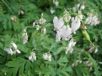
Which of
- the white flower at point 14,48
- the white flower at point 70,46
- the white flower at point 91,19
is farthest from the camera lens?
the white flower at point 91,19

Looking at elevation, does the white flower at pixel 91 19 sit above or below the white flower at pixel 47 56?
above

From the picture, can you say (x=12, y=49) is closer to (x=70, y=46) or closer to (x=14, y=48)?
(x=14, y=48)

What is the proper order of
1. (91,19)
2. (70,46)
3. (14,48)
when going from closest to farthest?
1. (14,48)
2. (70,46)
3. (91,19)

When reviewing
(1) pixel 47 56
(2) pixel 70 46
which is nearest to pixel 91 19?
(2) pixel 70 46

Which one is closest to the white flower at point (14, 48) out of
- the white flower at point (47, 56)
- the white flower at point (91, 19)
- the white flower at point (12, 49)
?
the white flower at point (12, 49)

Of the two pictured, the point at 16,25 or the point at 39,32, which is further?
the point at 16,25

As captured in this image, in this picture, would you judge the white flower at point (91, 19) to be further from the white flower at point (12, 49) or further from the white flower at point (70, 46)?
the white flower at point (12, 49)

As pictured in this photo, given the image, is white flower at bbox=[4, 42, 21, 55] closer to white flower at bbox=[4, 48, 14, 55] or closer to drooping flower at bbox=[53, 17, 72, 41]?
white flower at bbox=[4, 48, 14, 55]

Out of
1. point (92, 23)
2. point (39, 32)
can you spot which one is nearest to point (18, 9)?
point (39, 32)

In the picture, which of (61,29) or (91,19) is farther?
(91,19)

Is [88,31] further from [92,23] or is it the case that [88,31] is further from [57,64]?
[57,64]

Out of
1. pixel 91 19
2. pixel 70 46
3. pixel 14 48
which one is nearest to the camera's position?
pixel 14 48
